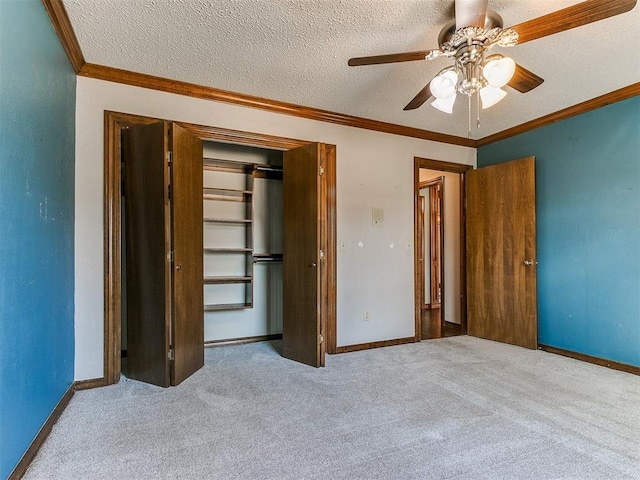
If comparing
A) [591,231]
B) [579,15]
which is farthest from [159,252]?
[591,231]

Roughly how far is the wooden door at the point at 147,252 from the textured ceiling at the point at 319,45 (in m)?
0.56

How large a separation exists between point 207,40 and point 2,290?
5.88ft

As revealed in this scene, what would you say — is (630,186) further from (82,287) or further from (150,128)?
(82,287)

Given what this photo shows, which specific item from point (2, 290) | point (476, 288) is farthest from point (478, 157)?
point (2, 290)

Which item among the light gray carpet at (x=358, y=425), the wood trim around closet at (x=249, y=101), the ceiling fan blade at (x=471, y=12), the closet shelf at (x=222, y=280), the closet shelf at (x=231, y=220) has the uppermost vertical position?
the wood trim around closet at (x=249, y=101)

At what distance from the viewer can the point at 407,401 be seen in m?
2.25

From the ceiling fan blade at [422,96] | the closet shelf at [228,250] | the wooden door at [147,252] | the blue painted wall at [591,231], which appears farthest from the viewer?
the closet shelf at [228,250]

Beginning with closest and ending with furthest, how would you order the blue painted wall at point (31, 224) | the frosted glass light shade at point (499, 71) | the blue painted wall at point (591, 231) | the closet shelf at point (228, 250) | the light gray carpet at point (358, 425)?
the blue painted wall at point (31, 224)
the light gray carpet at point (358, 425)
the frosted glass light shade at point (499, 71)
the blue painted wall at point (591, 231)
the closet shelf at point (228, 250)

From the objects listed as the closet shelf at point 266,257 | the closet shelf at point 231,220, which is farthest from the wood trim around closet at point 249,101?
the closet shelf at point 266,257

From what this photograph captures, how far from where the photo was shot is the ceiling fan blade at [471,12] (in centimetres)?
161

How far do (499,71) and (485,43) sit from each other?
182 mm

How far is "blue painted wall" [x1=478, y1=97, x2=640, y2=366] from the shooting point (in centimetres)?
286

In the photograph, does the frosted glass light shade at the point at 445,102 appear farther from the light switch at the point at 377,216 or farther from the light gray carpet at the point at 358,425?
the light gray carpet at the point at 358,425

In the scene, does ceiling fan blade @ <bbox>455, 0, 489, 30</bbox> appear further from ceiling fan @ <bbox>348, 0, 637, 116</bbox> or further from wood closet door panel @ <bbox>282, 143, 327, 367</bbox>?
wood closet door panel @ <bbox>282, 143, 327, 367</bbox>
